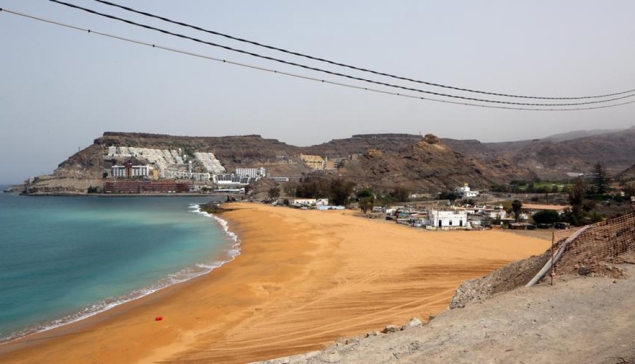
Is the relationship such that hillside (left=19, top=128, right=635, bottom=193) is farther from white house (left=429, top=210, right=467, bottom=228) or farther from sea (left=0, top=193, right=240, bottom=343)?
sea (left=0, top=193, right=240, bottom=343)

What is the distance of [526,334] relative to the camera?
645 centimetres

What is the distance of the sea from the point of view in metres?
17.2

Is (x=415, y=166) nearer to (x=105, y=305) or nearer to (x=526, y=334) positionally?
(x=105, y=305)

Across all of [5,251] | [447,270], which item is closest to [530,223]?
[447,270]

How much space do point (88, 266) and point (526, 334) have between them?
26.2m

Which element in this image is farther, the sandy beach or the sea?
the sea

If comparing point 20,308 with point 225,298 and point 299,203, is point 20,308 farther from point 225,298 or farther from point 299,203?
point 299,203

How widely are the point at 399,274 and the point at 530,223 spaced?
26.9 metres

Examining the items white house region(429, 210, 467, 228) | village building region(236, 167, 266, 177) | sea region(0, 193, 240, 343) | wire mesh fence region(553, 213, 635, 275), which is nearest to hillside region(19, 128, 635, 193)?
village building region(236, 167, 266, 177)

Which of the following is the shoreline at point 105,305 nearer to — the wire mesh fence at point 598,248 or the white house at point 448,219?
the wire mesh fence at point 598,248

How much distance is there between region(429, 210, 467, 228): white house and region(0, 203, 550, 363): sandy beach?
400 inches

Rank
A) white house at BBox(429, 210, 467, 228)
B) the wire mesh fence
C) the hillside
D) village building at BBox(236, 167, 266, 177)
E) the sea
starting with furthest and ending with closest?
village building at BBox(236, 167, 266, 177), the hillside, white house at BBox(429, 210, 467, 228), the sea, the wire mesh fence

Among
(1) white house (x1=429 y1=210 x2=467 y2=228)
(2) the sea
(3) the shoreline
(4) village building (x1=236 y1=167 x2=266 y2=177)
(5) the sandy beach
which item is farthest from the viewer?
(4) village building (x1=236 y1=167 x2=266 y2=177)

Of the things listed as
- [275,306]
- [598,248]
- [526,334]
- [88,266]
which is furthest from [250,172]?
[526,334]
